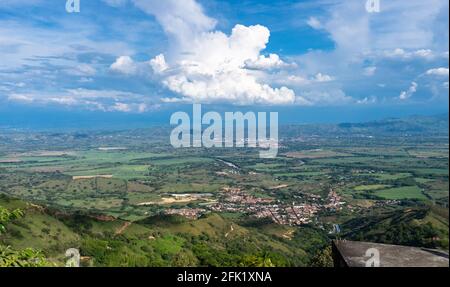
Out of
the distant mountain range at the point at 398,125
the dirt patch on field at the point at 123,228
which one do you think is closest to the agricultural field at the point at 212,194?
the dirt patch on field at the point at 123,228

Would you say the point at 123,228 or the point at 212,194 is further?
the point at 212,194

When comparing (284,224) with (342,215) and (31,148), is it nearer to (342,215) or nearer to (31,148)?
(342,215)

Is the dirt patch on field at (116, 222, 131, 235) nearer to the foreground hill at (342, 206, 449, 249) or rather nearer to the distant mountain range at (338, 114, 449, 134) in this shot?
the foreground hill at (342, 206, 449, 249)

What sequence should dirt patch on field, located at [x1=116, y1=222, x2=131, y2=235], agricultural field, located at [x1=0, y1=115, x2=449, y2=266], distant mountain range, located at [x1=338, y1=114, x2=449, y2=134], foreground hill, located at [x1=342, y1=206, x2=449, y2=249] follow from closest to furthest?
1. foreground hill, located at [x1=342, y1=206, x2=449, y2=249]
2. agricultural field, located at [x1=0, y1=115, x2=449, y2=266]
3. dirt patch on field, located at [x1=116, y1=222, x2=131, y2=235]
4. distant mountain range, located at [x1=338, y1=114, x2=449, y2=134]

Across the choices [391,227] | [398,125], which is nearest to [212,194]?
[391,227]

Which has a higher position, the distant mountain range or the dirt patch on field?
the distant mountain range

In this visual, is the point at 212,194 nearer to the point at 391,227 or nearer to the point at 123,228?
the point at 123,228

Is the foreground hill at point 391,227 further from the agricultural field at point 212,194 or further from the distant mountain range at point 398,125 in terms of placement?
the distant mountain range at point 398,125

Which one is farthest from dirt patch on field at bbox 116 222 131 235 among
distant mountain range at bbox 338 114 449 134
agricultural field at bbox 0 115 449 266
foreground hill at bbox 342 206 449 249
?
distant mountain range at bbox 338 114 449 134

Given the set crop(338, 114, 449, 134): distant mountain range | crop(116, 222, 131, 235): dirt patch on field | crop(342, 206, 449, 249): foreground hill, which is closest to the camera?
crop(342, 206, 449, 249): foreground hill

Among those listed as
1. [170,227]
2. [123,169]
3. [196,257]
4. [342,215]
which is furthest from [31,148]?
[196,257]
